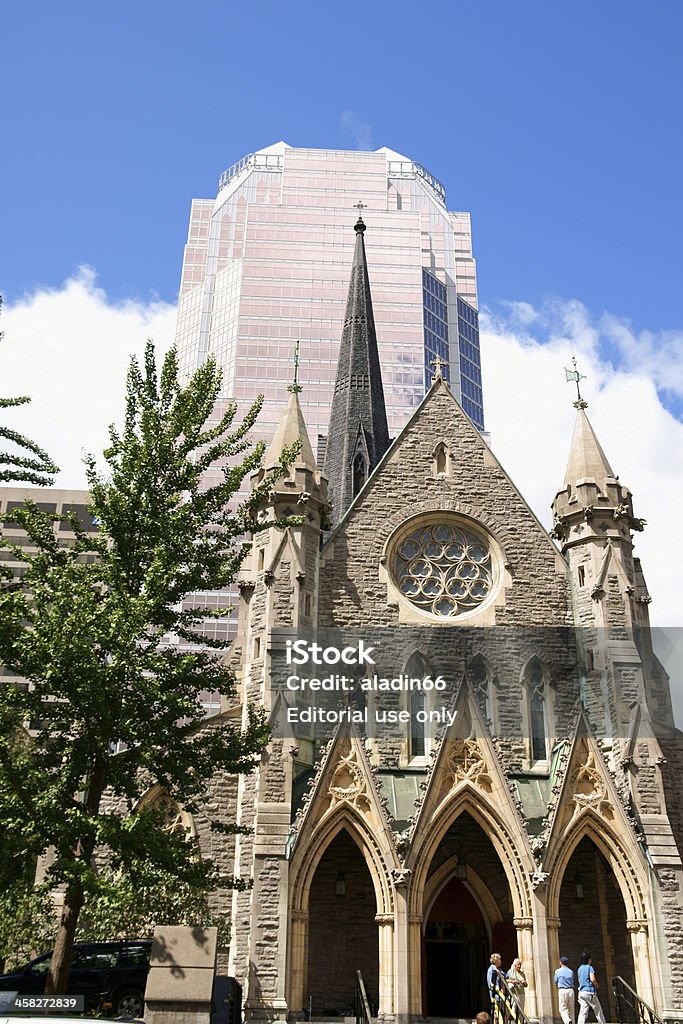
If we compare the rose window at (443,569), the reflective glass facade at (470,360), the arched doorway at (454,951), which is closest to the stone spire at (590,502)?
the rose window at (443,569)

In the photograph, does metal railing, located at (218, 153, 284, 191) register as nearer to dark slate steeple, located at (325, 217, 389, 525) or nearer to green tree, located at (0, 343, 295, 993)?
dark slate steeple, located at (325, 217, 389, 525)

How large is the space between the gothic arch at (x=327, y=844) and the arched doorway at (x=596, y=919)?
4118 mm

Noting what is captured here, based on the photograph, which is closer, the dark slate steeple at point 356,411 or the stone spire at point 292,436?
the stone spire at point 292,436

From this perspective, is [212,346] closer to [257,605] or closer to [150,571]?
[257,605]

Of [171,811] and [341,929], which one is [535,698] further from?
[171,811]

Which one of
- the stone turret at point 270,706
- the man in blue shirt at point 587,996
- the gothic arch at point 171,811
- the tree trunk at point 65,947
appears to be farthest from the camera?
the gothic arch at point 171,811

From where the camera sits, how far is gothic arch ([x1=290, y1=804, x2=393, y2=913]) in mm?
18703

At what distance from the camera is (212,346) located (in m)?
71.8

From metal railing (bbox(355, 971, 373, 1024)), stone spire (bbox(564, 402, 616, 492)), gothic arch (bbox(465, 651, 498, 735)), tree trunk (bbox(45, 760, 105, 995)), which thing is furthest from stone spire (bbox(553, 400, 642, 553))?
tree trunk (bbox(45, 760, 105, 995))

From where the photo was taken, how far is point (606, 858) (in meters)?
19.9

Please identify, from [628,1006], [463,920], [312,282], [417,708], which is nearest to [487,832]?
[463,920]

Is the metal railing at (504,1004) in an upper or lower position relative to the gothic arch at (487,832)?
lower

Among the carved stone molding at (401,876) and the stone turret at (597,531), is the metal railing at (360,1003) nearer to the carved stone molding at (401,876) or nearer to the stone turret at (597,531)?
the carved stone molding at (401,876)

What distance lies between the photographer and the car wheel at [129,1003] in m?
15.1
